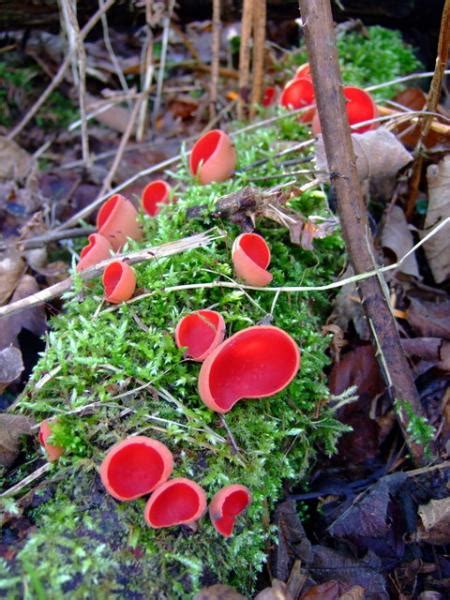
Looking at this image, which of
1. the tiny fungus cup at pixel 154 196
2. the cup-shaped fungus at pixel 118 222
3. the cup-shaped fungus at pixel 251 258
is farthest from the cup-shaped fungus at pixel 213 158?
the cup-shaped fungus at pixel 251 258

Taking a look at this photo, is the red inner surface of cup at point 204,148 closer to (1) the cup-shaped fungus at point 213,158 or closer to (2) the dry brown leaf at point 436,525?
(1) the cup-shaped fungus at point 213,158

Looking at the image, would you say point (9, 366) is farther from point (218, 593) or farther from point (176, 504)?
point (218, 593)

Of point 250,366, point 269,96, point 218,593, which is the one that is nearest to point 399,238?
point 250,366

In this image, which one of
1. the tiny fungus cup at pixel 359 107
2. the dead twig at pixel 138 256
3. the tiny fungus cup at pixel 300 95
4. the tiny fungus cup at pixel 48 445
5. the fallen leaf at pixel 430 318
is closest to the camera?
the tiny fungus cup at pixel 48 445

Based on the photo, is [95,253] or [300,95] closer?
[95,253]

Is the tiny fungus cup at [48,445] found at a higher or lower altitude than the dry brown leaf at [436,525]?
higher

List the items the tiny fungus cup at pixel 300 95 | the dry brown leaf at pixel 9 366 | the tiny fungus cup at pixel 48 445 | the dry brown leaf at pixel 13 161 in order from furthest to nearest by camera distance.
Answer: the dry brown leaf at pixel 13 161
the tiny fungus cup at pixel 300 95
the dry brown leaf at pixel 9 366
the tiny fungus cup at pixel 48 445

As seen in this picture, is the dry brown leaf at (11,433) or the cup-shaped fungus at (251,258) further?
the cup-shaped fungus at (251,258)

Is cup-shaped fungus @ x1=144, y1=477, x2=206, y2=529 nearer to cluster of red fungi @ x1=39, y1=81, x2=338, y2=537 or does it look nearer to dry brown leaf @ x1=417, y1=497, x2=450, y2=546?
cluster of red fungi @ x1=39, y1=81, x2=338, y2=537
